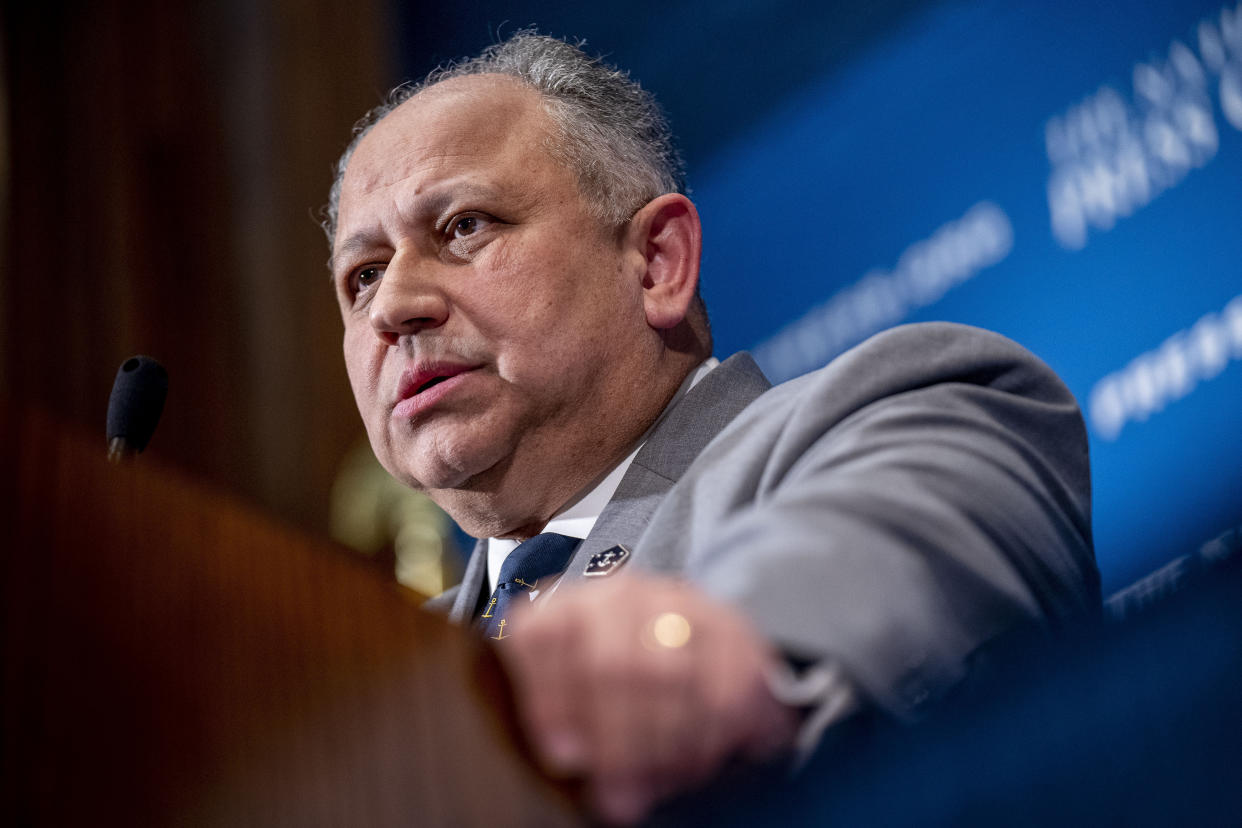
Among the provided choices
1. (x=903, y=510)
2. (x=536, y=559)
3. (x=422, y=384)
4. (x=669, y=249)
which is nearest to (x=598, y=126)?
(x=669, y=249)

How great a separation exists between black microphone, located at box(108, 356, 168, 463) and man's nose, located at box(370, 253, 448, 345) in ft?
1.00

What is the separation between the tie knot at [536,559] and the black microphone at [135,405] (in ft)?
1.39

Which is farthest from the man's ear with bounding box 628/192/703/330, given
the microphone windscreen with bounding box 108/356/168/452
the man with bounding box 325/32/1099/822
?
the microphone windscreen with bounding box 108/356/168/452

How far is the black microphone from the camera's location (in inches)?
48.8

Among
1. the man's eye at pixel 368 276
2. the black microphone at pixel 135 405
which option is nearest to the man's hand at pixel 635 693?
the black microphone at pixel 135 405

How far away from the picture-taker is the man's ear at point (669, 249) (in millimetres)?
1687

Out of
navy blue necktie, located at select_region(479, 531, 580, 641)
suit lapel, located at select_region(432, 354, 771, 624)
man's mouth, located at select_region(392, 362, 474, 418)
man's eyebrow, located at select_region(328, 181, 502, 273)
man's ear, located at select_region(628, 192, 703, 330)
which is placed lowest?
navy blue necktie, located at select_region(479, 531, 580, 641)

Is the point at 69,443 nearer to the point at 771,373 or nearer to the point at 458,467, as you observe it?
the point at 458,467

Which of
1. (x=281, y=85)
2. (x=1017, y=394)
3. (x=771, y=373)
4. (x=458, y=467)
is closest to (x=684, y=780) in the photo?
(x=1017, y=394)

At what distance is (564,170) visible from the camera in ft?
5.57

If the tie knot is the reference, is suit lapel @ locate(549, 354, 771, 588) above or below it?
above

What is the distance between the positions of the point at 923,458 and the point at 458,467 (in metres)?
0.77

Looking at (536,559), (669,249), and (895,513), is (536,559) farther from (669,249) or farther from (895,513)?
(895,513)

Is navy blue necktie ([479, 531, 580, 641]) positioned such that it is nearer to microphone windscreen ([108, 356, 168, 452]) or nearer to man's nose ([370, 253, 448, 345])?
man's nose ([370, 253, 448, 345])
